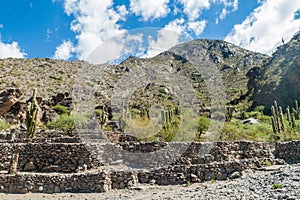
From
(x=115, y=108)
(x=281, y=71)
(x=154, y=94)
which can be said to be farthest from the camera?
(x=281, y=71)

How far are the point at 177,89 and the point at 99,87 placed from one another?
18.1m

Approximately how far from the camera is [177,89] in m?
35.0

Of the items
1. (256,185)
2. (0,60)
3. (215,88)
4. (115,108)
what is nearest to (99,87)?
(115,108)

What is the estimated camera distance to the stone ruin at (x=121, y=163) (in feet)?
39.2

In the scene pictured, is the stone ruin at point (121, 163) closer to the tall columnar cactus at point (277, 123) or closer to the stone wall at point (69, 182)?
the stone wall at point (69, 182)

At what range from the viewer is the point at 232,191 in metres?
8.55

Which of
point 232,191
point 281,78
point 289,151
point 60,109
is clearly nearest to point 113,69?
point 60,109

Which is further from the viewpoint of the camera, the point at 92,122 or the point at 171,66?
the point at 171,66

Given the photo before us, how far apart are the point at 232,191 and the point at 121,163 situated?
7.26 meters

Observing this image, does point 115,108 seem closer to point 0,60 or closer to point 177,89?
point 177,89

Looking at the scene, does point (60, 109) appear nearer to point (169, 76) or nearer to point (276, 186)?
point (169, 76)

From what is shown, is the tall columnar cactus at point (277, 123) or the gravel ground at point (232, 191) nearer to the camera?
the gravel ground at point (232, 191)

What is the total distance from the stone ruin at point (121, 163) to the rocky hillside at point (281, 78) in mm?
37026

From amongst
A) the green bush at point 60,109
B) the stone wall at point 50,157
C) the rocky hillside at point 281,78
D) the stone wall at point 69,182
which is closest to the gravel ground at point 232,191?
the stone wall at point 69,182
